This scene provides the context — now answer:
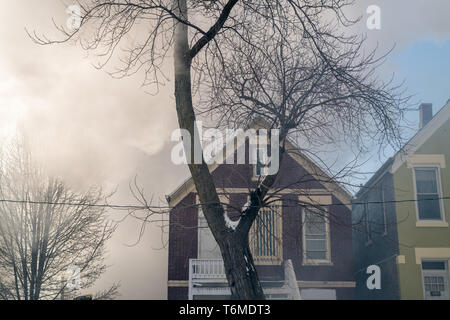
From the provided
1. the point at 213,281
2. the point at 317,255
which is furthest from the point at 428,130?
the point at 213,281

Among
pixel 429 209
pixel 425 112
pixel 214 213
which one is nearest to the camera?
pixel 214 213

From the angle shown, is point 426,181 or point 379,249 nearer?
point 426,181

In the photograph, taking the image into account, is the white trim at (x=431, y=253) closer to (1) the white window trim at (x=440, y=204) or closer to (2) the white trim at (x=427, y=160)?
(1) the white window trim at (x=440, y=204)

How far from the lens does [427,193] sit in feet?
63.3

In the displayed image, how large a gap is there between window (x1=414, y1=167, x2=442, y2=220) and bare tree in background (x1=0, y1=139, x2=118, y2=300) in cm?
1119

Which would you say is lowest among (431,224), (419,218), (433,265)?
(433,265)

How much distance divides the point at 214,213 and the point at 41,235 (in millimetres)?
12326

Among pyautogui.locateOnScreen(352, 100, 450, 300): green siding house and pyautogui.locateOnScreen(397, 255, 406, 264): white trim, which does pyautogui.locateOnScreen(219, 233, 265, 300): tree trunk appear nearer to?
pyautogui.locateOnScreen(352, 100, 450, 300): green siding house

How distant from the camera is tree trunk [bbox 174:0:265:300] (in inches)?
341

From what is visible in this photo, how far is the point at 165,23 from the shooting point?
9695 mm

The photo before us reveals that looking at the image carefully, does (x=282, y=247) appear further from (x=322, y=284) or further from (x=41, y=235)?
(x=41, y=235)

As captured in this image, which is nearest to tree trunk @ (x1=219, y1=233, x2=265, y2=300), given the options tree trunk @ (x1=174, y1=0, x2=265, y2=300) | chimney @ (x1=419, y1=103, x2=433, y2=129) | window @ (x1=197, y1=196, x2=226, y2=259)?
tree trunk @ (x1=174, y1=0, x2=265, y2=300)
